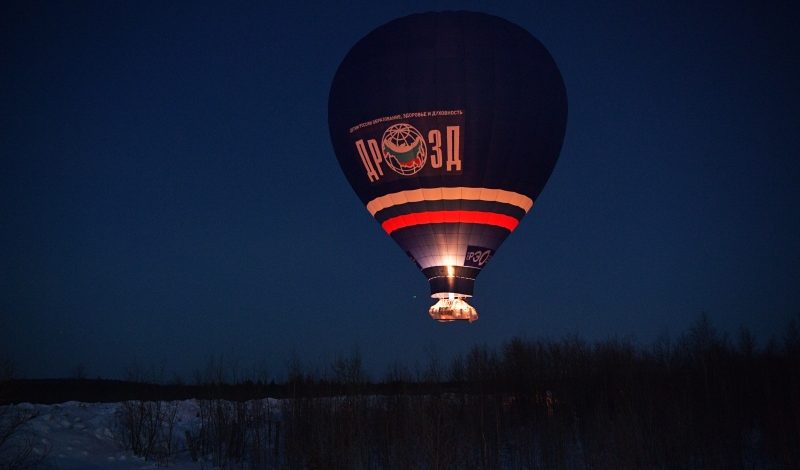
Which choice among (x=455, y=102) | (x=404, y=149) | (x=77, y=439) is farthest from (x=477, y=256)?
(x=77, y=439)

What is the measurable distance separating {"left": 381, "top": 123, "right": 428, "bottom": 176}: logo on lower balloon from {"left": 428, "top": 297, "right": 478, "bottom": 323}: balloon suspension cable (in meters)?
3.90

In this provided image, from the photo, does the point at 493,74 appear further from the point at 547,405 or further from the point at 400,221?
the point at 547,405

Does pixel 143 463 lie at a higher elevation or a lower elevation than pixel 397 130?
lower

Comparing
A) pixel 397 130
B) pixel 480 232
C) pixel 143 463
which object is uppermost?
pixel 397 130

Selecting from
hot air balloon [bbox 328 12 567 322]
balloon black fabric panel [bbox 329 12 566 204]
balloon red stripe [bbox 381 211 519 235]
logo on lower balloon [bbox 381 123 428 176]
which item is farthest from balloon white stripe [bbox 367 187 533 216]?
logo on lower balloon [bbox 381 123 428 176]

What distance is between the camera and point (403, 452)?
1298cm

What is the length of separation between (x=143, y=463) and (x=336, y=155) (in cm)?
1278

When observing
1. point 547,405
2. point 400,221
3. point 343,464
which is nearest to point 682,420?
point 547,405

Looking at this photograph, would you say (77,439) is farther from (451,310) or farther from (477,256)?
(477,256)

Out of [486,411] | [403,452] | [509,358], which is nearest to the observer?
[403,452]

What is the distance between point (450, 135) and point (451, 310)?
5.02 metres

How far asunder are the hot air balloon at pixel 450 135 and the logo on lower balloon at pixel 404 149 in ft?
0.09

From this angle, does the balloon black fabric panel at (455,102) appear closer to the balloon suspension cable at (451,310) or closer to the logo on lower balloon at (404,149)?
the logo on lower balloon at (404,149)

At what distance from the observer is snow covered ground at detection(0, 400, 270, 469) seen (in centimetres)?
1248
